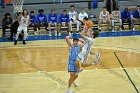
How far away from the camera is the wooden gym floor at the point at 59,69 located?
12742 millimetres


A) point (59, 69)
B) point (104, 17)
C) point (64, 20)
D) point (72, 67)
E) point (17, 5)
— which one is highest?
point (17, 5)

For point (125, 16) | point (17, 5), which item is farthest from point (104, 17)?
point (17, 5)

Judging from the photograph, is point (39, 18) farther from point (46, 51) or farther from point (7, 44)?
point (46, 51)

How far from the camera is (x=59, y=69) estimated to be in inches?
610

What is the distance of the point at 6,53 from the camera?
19.0 m

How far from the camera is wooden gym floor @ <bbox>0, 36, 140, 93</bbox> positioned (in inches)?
502

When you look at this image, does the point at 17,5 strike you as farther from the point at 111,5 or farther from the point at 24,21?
the point at 111,5

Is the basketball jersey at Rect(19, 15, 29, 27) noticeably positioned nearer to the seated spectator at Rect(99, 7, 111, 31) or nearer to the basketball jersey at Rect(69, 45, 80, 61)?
the seated spectator at Rect(99, 7, 111, 31)

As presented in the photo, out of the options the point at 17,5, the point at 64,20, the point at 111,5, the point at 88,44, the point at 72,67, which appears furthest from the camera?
the point at 111,5

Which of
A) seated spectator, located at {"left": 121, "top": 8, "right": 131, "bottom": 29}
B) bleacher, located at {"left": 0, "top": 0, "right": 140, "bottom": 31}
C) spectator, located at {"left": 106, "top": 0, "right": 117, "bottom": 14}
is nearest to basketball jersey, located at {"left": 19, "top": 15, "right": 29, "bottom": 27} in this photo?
bleacher, located at {"left": 0, "top": 0, "right": 140, "bottom": 31}

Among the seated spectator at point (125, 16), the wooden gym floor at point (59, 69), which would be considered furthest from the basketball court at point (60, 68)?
the seated spectator at point (125, 16)

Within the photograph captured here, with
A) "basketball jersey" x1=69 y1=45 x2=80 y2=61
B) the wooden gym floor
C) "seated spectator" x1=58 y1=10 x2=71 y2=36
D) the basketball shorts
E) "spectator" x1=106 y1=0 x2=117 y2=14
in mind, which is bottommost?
the wooden gym floor

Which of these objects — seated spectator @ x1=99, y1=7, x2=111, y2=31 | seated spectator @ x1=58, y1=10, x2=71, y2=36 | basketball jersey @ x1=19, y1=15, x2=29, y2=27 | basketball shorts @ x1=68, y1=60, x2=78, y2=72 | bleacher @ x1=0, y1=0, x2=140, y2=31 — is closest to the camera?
basketball shorts @ x1=68, y1=60, x2=78, y2=72

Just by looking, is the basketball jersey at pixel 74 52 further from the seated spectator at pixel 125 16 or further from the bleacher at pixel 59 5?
the bleacher at pixel 59 5
